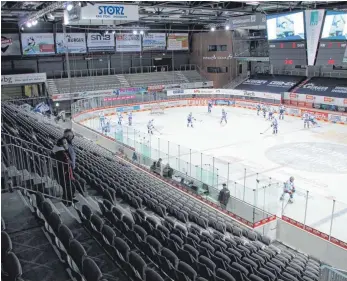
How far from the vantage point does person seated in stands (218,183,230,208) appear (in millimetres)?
14234

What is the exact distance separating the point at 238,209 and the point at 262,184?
4.36 feet

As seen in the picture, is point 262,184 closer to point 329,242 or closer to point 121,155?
point 329,242

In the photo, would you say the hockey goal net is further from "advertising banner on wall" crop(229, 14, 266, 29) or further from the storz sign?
the storz sign

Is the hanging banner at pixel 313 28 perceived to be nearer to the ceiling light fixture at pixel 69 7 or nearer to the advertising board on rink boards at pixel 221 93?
the ceiling light fixture at pixel 69 7

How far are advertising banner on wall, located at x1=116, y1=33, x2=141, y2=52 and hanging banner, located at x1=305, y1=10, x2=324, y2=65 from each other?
95.8 ft

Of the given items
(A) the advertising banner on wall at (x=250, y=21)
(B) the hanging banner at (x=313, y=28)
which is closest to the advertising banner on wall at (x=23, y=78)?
(A) the advertising banner on wall at (x=250, y=21)

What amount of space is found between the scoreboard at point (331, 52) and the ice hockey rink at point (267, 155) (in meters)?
5.98

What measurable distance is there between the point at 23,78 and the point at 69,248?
123 feet

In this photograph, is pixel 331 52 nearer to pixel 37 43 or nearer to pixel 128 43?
pixel 128 43

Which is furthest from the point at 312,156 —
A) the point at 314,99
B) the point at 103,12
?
the point at 314,99

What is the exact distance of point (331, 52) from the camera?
858 inches

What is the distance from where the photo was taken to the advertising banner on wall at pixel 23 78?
3782cm

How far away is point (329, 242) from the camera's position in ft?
39.2

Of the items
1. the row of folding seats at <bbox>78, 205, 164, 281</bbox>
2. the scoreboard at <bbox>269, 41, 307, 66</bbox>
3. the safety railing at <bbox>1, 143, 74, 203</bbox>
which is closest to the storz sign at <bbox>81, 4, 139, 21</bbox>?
the safety railing at <bbox>1, 143, 74, 203</bbox>
